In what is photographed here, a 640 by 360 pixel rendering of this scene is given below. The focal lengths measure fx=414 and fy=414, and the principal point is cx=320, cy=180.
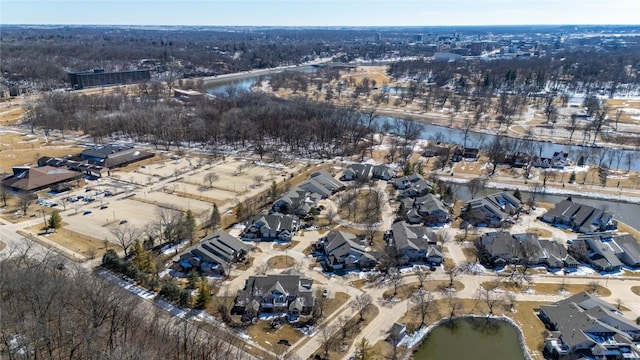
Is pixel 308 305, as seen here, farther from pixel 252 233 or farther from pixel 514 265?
pixel 514 265

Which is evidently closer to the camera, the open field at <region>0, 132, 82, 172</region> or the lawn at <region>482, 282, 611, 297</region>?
the lawn at <region>482, 282, 611, 297</region>

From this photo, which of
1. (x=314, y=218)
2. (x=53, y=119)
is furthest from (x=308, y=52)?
(x=314, y=218)

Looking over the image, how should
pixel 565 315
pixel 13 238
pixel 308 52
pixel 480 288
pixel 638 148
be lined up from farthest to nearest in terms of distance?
pixel 308 52 → pixel 638 148 → pixel 13 238 → pixel 480 288 → pixel 565 315

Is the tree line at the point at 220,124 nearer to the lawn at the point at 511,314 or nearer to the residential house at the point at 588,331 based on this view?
the lawn at the point at 511,314

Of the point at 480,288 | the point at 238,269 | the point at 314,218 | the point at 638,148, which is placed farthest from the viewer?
the point at 638,148

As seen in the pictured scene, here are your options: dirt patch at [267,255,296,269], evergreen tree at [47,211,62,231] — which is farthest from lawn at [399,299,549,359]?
evergreen tree at [47,211,62,231]

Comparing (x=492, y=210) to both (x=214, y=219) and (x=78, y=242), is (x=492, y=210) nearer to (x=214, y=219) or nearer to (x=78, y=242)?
(x=214, y=219)

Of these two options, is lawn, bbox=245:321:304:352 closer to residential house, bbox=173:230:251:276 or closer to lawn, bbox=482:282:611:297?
residential house, bbox=173:230:251:276

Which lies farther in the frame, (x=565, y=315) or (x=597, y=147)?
(x=597, y=147)
